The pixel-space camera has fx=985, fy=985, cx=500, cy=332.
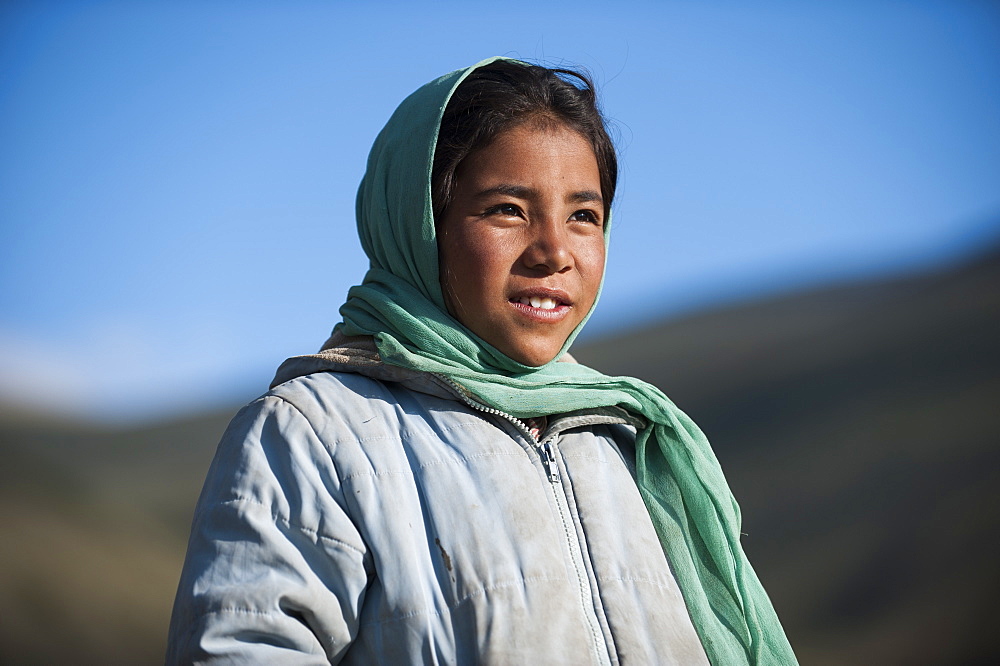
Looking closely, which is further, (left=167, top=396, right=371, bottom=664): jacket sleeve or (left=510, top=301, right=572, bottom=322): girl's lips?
(left=510, top=301, right=572, bottom=322): girl's lips

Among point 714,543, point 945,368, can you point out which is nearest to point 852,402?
point 945,368

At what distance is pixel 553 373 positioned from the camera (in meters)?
2.48

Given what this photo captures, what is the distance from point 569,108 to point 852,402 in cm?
1672

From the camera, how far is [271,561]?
1864 millimetres

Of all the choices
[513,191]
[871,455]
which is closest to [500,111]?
[513,191]

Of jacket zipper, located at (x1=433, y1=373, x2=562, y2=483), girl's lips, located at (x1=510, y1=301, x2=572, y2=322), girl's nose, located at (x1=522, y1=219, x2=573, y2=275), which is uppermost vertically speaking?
girl's nose, located at (x1=522, y1=219, x2=573, y2=275)

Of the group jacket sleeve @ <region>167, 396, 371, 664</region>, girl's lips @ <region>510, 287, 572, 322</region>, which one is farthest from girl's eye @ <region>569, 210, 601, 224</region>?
jacket sleeve @ <region>167, 396, 371, 664</region>

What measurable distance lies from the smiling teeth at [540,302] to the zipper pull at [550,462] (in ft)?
1.14

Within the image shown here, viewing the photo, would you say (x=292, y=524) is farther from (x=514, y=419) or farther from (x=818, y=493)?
(x=818, y=493)

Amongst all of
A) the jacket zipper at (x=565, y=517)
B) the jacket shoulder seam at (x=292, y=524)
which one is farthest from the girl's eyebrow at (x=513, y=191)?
the jacket shoulder seam at (x=292, y=524)

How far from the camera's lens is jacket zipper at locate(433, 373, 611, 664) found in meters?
1.99

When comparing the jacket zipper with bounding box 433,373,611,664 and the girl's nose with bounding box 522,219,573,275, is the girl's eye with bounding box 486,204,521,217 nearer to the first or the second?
the girl's nose with bounding box 522,219,573,275

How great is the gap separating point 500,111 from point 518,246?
36 cm

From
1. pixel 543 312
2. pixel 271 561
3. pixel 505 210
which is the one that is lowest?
pixel 271 561
